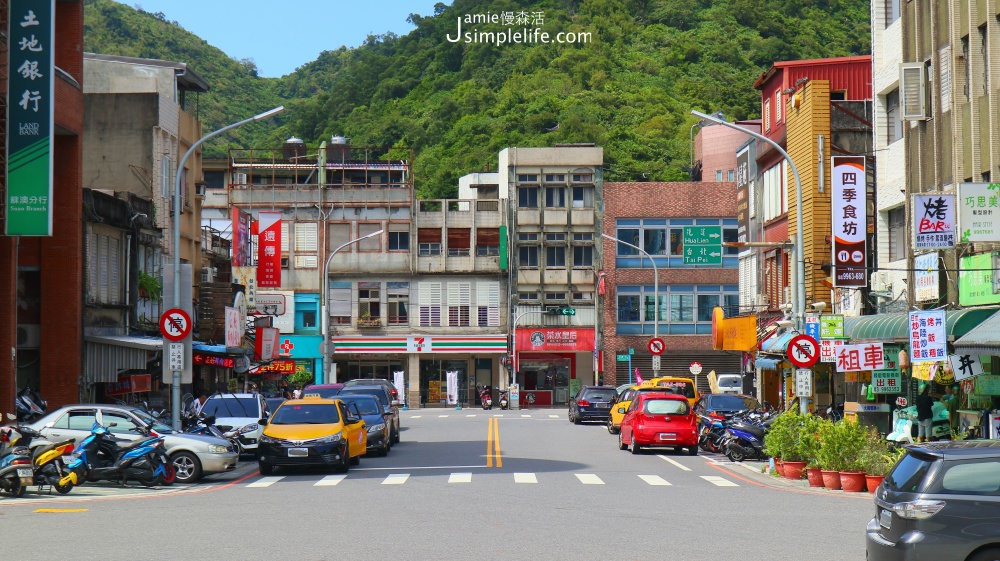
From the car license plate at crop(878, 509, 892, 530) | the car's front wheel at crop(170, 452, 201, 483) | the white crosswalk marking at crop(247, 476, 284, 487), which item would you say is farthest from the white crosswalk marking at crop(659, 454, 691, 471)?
the car license plate at crop(878, 509, 892, 530)

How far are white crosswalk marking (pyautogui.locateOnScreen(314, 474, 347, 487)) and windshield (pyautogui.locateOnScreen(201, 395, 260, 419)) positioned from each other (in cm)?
577

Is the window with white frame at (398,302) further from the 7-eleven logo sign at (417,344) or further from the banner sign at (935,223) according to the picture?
the banner sign at (935,223)

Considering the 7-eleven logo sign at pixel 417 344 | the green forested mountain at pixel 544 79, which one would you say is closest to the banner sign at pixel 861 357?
the 7-eleven logo sign at pixel 417 344

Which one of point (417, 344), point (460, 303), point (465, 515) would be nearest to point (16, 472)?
point (465, 515)

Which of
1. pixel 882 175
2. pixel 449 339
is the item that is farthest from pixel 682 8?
pixel 882 175

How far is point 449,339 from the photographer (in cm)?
7456

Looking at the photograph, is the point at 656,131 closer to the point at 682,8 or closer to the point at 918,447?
the point at 682,8

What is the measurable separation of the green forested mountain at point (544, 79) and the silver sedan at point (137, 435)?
67.3 m

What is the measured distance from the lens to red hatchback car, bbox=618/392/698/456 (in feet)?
106

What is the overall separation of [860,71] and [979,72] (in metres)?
18.7

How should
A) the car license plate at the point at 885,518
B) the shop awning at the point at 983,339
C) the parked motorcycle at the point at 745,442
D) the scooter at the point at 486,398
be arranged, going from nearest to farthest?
the car license plate at the point at 885,518, the shop awning at the point at 983,339, the parked motorcycle at the point at 745,442, the scooter at the point at 486,398

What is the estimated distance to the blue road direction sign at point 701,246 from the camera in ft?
186

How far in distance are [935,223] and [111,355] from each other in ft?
69.6

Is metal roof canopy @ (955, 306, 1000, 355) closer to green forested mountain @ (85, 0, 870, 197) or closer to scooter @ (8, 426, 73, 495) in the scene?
scooter @ (8, 426, 73, 495)
